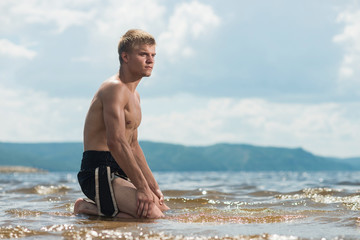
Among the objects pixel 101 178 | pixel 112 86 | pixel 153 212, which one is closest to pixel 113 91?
pixel 112 86

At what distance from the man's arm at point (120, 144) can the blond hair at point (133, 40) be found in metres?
0.53

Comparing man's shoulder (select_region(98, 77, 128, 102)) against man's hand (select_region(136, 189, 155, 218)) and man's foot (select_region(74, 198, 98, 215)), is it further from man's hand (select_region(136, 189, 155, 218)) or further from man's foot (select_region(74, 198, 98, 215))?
man's foot (select_region(74, 198, 98, 215))

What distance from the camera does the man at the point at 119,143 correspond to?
5.55 meters

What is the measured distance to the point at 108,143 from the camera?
18.1 ft

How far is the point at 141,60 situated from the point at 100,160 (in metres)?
1.28

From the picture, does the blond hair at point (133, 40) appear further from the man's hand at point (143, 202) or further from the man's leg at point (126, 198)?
the man's hand at point (143, 202)

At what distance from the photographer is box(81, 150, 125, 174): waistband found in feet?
19.2

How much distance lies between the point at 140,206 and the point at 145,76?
5.15ft

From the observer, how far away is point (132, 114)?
6012 millimetres

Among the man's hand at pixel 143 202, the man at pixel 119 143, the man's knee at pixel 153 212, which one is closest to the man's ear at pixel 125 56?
the man at pixel 119 143

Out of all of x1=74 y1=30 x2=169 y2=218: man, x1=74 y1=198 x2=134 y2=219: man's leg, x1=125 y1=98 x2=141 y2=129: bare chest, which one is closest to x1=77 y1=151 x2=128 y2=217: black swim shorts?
x1=74 y1=30 x2=169 y2=218: man

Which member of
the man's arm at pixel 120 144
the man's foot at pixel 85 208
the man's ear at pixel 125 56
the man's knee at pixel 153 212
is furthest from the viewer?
the man's foot at pixel 85 208

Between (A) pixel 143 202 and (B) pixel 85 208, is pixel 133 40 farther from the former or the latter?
(B) pixel 85 208

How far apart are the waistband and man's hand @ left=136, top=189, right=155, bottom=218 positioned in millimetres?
495
